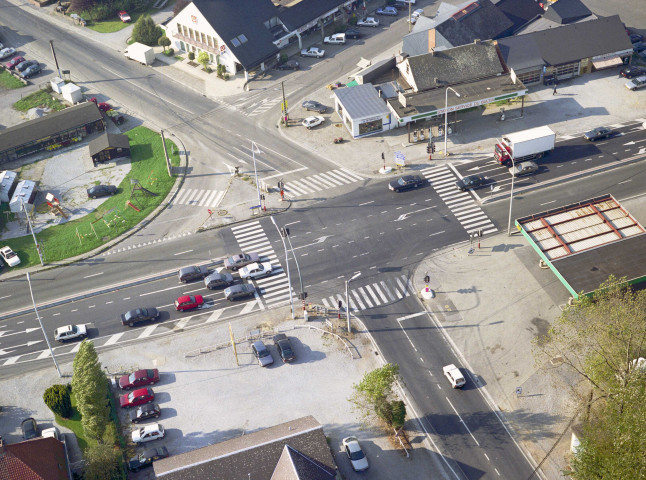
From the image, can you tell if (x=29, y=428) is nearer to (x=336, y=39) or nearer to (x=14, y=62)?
(x=14, y=62)

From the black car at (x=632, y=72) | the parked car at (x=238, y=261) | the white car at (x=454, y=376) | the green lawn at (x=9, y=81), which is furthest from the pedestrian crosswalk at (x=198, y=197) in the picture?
the black car at (x=632, y=72)

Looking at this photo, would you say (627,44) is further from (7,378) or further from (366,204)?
(7,378)

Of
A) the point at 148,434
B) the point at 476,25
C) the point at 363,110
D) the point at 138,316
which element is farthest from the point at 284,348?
the point at 476,25

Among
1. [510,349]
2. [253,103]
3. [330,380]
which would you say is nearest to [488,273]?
[510,349]

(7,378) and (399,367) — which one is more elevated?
(7,378)

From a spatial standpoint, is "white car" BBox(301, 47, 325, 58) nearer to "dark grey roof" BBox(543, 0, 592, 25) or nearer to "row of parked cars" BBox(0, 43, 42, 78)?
"dark grey roof" BBox(543, 0, 592, 25)

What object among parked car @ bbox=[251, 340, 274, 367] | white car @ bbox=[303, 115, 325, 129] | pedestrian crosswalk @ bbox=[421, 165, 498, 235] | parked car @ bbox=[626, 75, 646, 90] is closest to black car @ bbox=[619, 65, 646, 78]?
parked car @ bbox=[626, 75, 646, 90]
